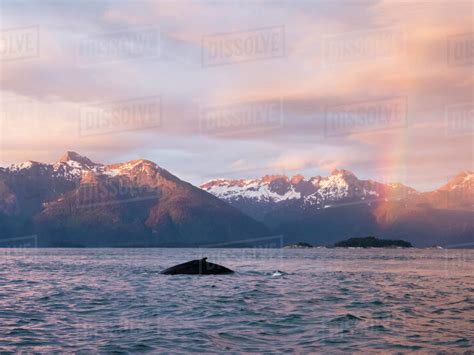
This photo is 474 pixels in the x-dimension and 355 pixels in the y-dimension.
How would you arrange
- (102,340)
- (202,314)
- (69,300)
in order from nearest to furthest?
(102,340) → (202,314) → (69,300)

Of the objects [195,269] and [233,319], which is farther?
[195,269]

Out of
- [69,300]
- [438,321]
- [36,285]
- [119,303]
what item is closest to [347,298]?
[438,321]

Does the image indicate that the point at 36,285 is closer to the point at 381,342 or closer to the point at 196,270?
the point at 196,270

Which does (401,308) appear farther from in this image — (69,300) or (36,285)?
(36,285)

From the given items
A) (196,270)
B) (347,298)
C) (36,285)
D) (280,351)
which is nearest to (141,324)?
(280,351)

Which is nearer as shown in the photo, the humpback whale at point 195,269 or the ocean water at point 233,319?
the ocean water at point 233,319

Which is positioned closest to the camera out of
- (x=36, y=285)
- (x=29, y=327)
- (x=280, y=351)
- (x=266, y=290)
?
(x=280, y=351)

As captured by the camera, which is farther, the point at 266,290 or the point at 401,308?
the point at 266,290

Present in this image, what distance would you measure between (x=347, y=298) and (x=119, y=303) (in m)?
18.5

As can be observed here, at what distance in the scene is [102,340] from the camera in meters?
28.6

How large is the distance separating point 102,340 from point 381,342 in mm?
13549

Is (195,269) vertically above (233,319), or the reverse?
(233,319)

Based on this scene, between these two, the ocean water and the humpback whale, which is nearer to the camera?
the ocean water

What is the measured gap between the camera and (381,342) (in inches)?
1137
